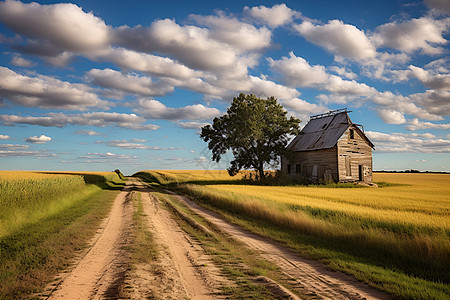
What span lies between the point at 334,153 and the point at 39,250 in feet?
134

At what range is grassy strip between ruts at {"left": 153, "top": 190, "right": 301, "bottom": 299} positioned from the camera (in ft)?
18.4

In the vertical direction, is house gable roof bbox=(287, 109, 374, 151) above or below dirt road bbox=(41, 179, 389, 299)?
above

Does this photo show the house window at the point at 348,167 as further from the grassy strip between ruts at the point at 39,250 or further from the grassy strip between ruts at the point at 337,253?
the grassy strip between ruts at the point at 39,250

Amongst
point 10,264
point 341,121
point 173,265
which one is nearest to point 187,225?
point 173,265

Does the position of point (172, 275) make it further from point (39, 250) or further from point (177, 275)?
point (39, 250)

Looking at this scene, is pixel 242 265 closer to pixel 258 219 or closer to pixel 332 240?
pixel 332 240

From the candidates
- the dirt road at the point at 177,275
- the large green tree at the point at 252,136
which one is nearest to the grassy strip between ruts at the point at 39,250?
the dirt road at the point at 177,275

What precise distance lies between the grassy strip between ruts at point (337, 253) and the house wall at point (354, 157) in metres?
30.7

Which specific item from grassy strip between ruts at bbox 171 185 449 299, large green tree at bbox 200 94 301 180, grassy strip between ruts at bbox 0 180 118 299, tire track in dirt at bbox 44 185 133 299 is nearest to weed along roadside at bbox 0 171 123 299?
grassy strip between ruts at bbox 0 180 118 299

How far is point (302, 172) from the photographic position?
48438 mm

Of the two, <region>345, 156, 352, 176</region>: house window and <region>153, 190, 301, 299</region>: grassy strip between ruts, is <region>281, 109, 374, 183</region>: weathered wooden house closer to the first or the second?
<region>345, 156, 352, 176</region>: house window

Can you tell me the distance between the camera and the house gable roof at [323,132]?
4444 centimetres

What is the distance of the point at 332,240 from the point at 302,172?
129 ft

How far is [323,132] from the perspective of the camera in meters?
47.8
